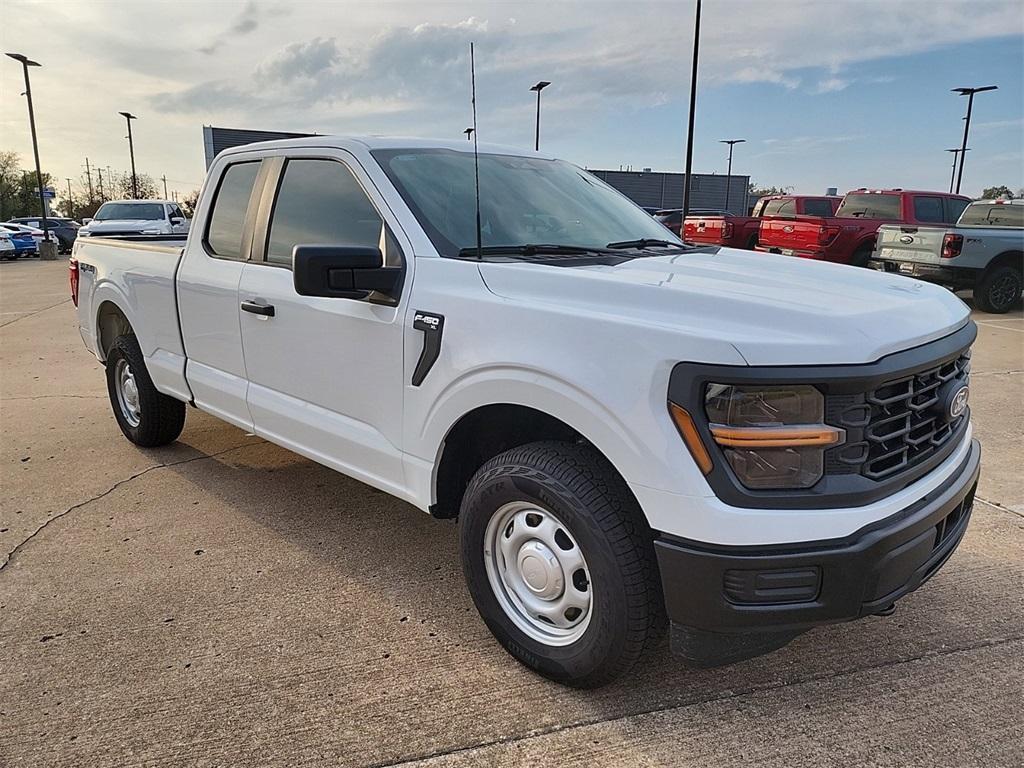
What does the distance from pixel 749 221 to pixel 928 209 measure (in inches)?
170

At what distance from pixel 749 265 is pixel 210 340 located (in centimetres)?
268

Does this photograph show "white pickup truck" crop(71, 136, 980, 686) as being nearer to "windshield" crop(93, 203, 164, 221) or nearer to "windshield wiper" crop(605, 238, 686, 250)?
"windshield wiper" crop(605, 238, 686, 250)

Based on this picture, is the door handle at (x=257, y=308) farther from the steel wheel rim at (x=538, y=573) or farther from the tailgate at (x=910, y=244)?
the tailgate at (x=910, y=244)

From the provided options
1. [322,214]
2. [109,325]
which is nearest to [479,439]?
[322,214]

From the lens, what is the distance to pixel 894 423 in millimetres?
2248

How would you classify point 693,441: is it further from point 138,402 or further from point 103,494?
point 138,402

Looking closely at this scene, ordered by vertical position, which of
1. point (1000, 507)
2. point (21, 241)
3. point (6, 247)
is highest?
point (1000, 507)

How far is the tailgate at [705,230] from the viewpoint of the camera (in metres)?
17.1

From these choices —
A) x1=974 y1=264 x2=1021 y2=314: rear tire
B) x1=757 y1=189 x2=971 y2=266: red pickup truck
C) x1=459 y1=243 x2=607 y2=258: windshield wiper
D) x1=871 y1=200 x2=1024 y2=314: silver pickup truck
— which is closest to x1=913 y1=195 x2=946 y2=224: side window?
x1=757 y1=189 x2=971 y2=266: red pickup truck

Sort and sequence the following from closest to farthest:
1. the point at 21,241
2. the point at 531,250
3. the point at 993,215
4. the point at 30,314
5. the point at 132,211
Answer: the point at 531,250
the point at 30,314
the point at 993,215
the point at 132,211
the point at 21,241

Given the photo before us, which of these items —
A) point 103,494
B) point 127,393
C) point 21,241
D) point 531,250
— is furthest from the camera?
point 21,241

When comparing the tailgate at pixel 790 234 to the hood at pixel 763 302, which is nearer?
the hood at pixel 763 302

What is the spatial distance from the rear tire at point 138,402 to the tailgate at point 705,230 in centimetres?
1380

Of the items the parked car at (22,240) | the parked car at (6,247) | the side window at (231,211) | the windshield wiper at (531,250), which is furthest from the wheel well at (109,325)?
the parked car at (22,240)
